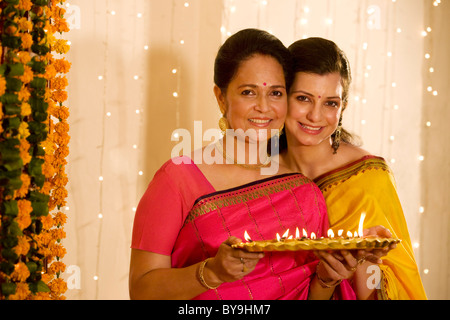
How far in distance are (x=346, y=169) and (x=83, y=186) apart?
4.53 ft

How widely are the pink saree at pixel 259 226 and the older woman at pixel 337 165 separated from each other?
16 centimetres

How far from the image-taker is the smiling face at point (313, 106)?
2238 mm

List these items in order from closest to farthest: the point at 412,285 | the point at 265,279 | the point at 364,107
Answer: the point at 265,279, the point at 412,285, the point at 364,107

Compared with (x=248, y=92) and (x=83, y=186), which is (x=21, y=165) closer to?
(x=248, y=92)

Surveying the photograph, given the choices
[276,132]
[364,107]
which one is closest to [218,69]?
[276,132]

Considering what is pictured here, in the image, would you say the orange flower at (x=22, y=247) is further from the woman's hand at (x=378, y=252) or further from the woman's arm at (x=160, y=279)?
the woman's hand at (x=378, y=252)

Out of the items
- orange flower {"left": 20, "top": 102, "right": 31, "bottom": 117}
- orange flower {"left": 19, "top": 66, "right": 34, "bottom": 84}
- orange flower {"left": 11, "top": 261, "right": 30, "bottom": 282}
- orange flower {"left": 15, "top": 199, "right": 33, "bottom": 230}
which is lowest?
orange flower {"left": 11, "top": 261, "right": 30, "bottom": 282}

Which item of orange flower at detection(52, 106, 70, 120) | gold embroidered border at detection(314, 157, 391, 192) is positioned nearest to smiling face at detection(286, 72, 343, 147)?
gold embroidered border at detection(314, 157, 391, 192)

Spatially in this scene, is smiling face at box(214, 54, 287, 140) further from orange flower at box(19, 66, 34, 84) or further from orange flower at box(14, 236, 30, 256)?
orange flower at box(14, 236, 30, 256)

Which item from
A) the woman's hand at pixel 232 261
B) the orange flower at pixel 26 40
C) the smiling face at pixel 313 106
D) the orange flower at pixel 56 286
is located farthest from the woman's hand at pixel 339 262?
the orange flower at pixel 26 40

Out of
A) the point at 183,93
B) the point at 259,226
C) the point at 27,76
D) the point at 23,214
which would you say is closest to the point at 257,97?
the point at 259,226

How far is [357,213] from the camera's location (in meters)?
2.18

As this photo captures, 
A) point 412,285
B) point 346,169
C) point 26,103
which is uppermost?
point 26,103

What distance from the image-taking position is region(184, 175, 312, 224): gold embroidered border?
6.30 feet
